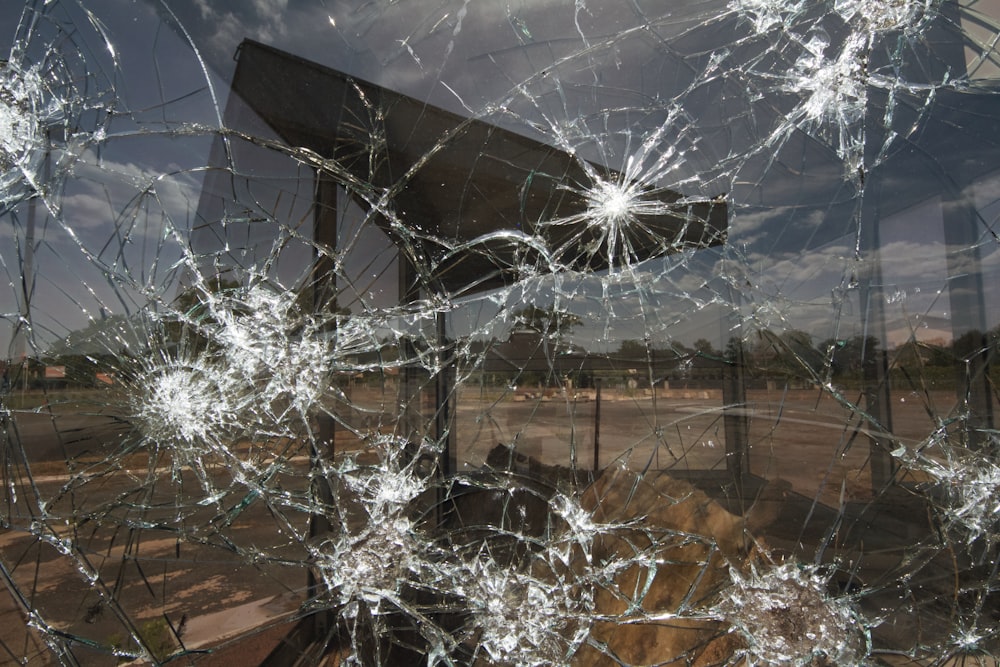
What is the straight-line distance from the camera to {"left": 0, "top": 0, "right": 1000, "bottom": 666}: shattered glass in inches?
28.7

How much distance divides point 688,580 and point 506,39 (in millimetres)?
822

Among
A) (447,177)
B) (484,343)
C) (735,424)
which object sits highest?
(447,177)

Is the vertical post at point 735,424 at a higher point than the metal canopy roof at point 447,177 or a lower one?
lower

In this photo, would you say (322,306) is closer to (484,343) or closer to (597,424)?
(484,343)

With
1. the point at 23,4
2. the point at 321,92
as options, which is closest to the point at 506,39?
the point at 321,92

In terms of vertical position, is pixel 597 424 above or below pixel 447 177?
below

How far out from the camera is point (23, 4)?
0.80m

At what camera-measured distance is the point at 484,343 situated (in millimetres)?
759

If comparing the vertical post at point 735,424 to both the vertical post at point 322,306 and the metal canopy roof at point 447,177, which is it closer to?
the metal canopy roof at point 447,177

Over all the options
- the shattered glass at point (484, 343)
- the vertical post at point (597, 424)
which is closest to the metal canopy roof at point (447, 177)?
the shattered glass at point (484, 343)

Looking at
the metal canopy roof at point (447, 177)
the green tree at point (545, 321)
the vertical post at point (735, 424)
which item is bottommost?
the vertical post at point (735, 424)

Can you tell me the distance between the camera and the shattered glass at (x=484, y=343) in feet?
2.39

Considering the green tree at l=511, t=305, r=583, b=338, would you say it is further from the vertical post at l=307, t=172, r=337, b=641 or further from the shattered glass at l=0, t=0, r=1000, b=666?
the vertical post at l=307, t=172, r=337, b=641

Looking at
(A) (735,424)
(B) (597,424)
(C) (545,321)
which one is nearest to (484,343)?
(C) (545,321)
